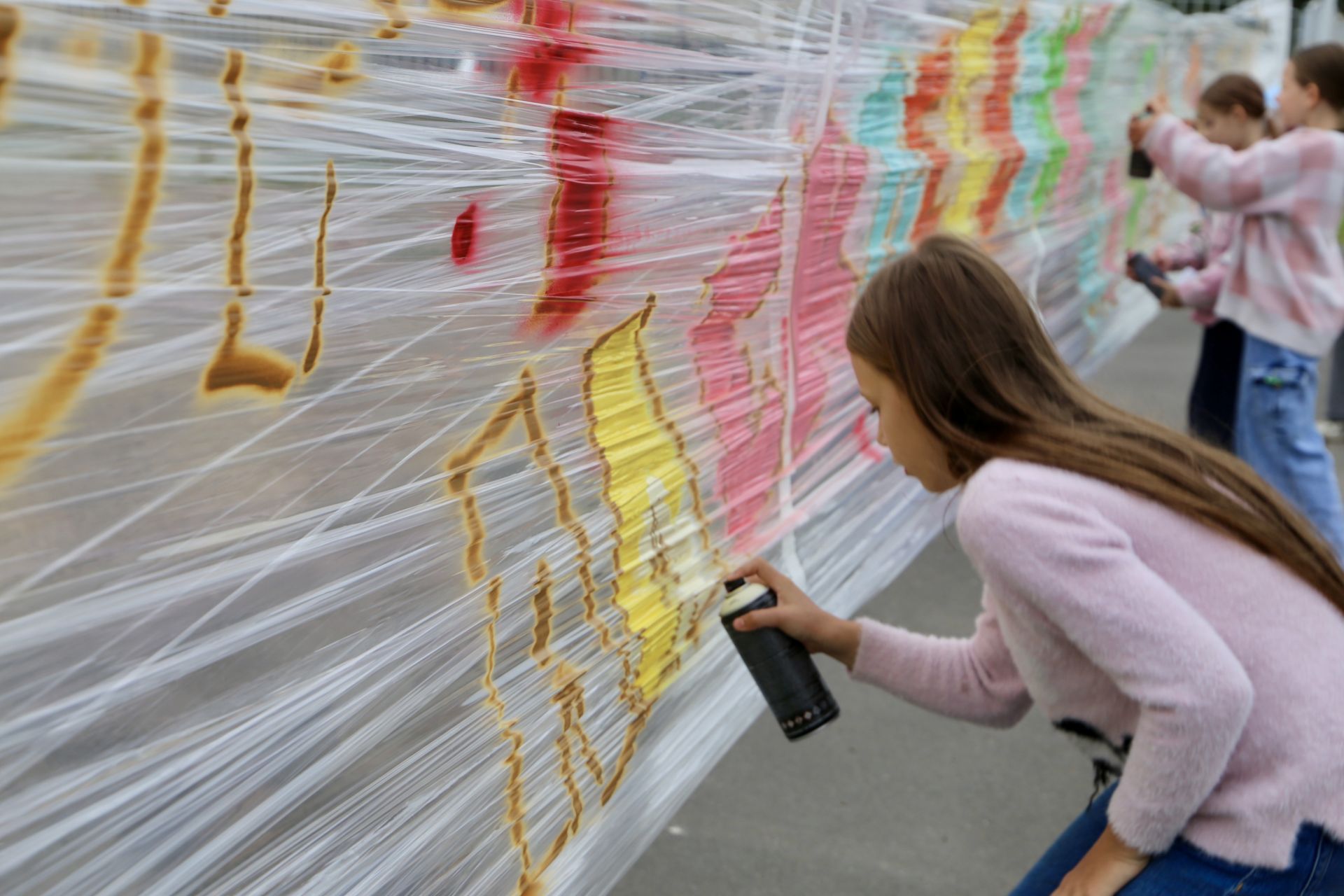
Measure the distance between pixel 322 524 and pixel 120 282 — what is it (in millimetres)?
332

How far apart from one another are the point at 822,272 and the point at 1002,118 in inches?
53.8

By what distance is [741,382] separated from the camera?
2328 millimetres

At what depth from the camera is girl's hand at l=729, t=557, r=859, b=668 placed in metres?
1.81

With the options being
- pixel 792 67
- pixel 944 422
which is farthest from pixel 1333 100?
pixel 944 422

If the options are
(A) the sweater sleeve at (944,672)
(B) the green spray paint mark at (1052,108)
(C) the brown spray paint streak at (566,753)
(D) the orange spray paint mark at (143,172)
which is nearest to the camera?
(D) the orange spray paint mark at (143,172)

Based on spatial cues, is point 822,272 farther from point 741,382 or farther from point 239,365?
point 239,365

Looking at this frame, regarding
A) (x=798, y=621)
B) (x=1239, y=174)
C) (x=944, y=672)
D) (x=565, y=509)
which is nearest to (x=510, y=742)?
(x=565, y=509)

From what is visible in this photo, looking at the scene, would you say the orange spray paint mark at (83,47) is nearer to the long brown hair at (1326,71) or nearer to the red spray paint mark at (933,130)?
the red spray paint mark at (933,130)

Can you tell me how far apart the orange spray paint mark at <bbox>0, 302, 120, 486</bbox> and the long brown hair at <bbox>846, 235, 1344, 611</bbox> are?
912mm

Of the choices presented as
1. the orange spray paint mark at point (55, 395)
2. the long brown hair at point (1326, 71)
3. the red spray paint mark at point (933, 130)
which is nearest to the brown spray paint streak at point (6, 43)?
the orange spray paint mark at point (55, 395)

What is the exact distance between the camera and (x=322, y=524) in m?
1.33

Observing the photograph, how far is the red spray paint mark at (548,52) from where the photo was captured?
5.04 feet

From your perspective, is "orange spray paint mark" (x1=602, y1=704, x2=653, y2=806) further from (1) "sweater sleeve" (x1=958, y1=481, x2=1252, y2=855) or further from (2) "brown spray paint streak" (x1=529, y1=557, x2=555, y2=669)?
(1) "sweater sleeve" (x1=958, y1=481, x2=1252, y2=855)

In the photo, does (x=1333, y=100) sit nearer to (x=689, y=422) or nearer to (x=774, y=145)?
(x=774, y=145)
